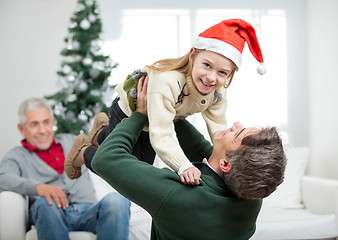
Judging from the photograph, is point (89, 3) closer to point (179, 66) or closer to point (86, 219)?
point (86, 219)

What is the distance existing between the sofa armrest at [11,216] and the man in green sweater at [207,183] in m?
1.48

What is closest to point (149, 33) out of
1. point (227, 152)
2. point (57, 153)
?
point (57, 153)

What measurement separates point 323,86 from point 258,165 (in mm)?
3057

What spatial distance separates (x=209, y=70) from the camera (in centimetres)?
149

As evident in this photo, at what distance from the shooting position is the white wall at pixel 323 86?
379 cm

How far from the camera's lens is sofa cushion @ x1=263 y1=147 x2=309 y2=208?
3.30 m

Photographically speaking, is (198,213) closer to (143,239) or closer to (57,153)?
(143,239)

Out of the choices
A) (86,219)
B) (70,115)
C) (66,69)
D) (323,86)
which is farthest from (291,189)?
(66,69)

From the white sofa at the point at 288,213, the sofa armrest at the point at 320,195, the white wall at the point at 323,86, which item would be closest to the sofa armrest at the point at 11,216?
the white sofa at the point at 288,213

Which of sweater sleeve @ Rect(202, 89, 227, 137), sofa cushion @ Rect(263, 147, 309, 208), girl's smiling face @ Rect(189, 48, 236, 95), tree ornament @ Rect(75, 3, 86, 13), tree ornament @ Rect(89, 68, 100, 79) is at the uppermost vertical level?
tree ornament @ Rect(75, 3, 86, 13)

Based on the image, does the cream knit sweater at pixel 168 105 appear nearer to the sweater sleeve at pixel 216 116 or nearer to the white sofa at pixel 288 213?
the sweater sleeve at pixel 216 116

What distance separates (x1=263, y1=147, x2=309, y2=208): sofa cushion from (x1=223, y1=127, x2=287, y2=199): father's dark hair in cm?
209

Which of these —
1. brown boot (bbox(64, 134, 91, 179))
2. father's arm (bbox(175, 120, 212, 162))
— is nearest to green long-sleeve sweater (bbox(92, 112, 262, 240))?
father's arm (bbox(175, 120, 212, 162))

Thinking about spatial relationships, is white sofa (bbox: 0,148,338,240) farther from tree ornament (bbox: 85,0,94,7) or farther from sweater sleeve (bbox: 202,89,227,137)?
tree ornament (bbox: 85,0,94,7)
